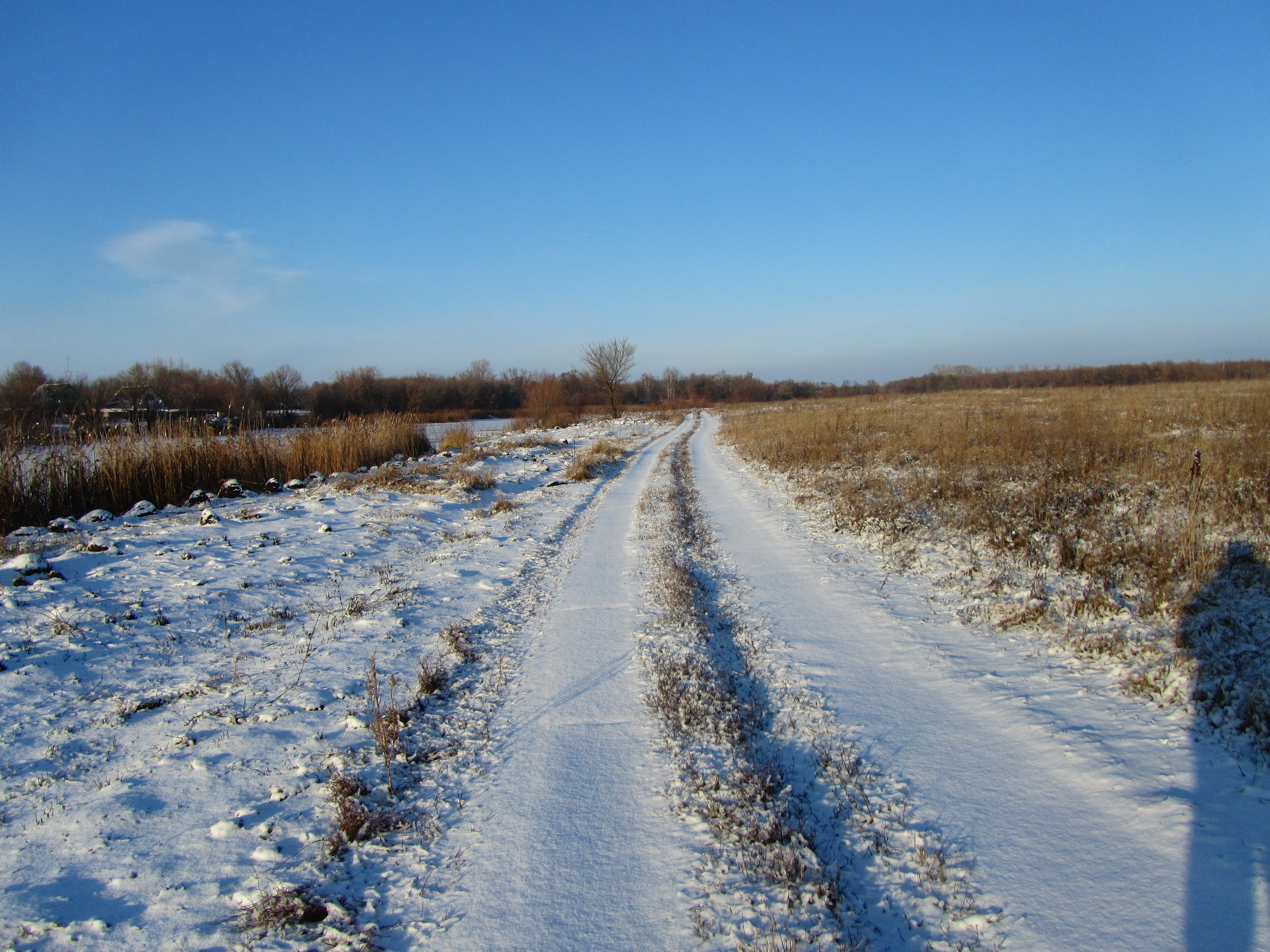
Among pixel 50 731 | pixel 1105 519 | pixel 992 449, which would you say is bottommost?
pixel 50 731

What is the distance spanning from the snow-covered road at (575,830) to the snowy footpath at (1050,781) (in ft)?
3.36

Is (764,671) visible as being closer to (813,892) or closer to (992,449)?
(813,892)

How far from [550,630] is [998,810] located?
359cm

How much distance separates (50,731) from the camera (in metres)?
3.56

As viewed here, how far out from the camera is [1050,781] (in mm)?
3117

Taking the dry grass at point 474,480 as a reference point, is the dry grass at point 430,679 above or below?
below

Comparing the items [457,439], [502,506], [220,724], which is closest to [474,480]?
[502,506]

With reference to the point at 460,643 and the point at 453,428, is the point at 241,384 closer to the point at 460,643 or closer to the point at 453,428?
the point at 453,428

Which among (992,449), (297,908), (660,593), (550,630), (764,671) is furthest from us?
(992,449)

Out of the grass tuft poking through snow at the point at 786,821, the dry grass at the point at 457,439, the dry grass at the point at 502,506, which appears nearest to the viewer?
the grass tuft poking through snow at the point at 786,821

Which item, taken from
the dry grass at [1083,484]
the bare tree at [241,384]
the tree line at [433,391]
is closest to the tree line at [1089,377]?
the tree line at [433,391]

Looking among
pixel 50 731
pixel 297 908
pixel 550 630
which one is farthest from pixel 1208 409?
pixel 50 731

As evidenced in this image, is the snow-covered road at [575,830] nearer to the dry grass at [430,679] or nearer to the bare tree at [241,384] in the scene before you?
the dry grass at [430,679]

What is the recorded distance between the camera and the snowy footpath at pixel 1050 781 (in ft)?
7.45
